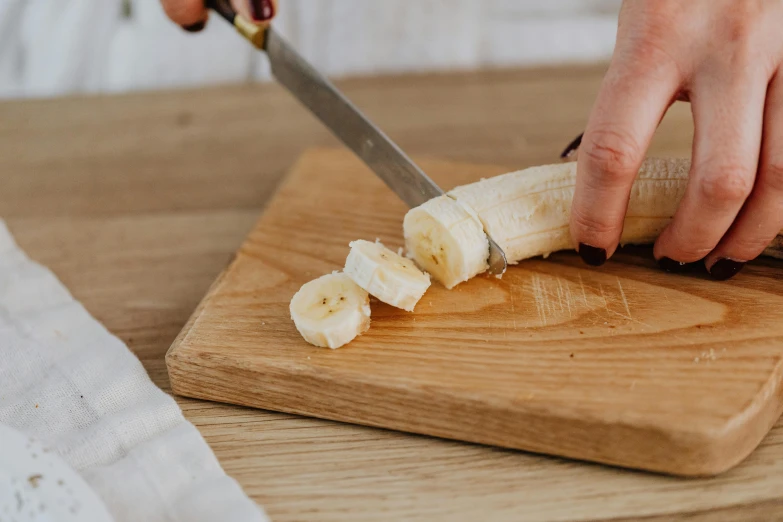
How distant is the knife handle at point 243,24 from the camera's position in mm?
1359

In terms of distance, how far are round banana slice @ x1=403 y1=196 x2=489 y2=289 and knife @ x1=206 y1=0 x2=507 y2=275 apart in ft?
0.34

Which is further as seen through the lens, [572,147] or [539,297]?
[572,147]

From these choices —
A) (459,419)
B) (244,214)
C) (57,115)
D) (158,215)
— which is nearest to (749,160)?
(459,419)

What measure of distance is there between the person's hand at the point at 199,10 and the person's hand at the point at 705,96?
2.18 ft

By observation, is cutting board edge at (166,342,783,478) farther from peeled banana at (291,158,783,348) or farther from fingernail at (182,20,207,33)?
fingernail at (182,20,207,33)

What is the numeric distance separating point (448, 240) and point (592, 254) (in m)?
0.25

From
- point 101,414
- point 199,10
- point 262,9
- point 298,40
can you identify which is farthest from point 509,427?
point 298,40

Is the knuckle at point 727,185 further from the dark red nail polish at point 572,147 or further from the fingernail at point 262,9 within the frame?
the fingernail at point 262,9

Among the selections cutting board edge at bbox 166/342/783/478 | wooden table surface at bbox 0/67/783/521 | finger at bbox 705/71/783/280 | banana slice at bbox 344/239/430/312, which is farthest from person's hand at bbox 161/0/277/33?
finger at bbox 705/71/783/280

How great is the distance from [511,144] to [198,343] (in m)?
1.10

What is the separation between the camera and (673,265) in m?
1.16

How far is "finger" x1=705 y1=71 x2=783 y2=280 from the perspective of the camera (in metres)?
1.00

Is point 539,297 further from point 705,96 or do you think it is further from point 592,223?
point 705,96

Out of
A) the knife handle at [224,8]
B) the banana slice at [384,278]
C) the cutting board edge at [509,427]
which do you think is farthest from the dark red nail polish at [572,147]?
the knife handle at [224,8]
